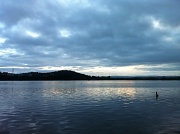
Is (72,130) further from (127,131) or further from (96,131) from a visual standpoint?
(127,131)

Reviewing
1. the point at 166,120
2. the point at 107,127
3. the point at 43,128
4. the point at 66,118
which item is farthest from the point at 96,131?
the point at 166,120

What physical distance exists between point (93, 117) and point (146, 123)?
6.56 metres

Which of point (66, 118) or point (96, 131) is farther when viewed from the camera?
point (66, 118)

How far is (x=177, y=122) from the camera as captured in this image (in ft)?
87.2

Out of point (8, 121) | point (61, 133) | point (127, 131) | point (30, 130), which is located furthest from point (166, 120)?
point (8, 121)

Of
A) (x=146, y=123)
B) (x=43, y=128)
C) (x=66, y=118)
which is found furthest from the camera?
(x=66, y=118)

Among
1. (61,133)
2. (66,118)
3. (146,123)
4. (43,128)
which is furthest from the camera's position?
(66,118)

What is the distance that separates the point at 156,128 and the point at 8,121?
49.3ft

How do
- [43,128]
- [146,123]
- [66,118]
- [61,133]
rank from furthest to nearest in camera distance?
[66,118] < [146,123] < [43,128] < [61,133]

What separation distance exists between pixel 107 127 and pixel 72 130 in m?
3.41

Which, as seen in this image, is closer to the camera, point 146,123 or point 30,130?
point 30,130

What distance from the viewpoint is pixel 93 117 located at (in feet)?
99.2

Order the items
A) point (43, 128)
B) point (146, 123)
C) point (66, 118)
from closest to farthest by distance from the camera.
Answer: point (43, 128) → point (146, 123) → point (66, 118)

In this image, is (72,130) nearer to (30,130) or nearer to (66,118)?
(30,130)
